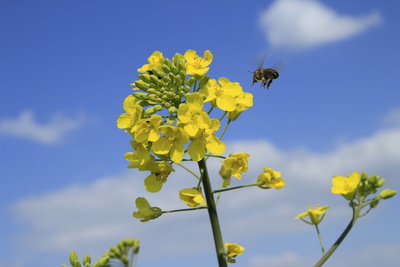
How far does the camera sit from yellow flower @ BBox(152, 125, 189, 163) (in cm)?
423

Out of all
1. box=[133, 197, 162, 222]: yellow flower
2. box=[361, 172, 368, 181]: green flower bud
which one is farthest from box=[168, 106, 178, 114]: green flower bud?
box=[361, 172, 368, 181]: green flower bud

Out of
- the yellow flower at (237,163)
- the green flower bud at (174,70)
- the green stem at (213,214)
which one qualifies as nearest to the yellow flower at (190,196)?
the green stem at (213,214)

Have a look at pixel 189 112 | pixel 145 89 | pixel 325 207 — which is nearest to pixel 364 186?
pixel 325 207

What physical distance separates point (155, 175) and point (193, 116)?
2.29 ft

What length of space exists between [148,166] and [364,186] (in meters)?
1.94

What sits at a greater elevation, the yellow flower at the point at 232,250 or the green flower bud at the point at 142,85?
the green flower bud at the point at 142,85

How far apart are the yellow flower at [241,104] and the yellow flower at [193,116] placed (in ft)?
2.03

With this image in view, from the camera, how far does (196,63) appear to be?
4812 mm

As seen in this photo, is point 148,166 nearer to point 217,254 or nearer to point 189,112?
point 189,112

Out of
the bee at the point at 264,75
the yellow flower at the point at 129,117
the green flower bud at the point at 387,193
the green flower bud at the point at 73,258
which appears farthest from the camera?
the bee at the point at 264,75

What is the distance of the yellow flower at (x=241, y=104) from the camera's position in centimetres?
478

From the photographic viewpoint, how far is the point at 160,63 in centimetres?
496

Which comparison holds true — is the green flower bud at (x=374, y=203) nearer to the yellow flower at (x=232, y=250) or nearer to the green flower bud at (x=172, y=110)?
the yellow flower at (x=232, y=250)

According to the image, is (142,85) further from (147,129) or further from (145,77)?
(147,129)
